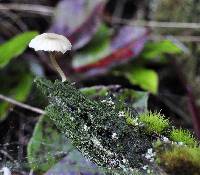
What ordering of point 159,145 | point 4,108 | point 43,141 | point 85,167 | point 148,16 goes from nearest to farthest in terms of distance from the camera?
point 159,145, point 85,167, point 43,141, point 4,108, point 148,16

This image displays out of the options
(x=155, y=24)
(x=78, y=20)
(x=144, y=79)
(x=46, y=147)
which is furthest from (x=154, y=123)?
(x=155, y=24)

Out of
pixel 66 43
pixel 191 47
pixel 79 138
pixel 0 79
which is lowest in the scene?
pixel 0 79

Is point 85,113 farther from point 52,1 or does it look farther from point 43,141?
point 52,1

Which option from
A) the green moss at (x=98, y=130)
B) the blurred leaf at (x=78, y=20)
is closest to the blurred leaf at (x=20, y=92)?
the blurred leaf at (x=78, y=20)

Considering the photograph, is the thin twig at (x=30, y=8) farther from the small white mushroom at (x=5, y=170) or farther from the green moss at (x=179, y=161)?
the green moss at (x=179, y=161)

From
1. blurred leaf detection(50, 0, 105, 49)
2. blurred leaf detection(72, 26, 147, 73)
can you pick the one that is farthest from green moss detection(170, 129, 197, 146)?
blurred leaf detection(50, 0, 105, 49)

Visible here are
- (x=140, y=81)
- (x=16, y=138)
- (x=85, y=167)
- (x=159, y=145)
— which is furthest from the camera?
(x=140, y=81)

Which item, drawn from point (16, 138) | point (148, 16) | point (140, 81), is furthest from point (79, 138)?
point (148, 16)
